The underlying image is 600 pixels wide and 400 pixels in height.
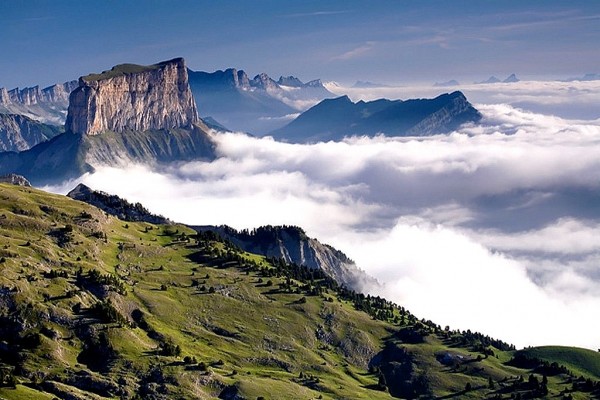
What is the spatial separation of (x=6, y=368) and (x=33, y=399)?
1044 inches

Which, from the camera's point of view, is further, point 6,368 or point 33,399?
point 6,368

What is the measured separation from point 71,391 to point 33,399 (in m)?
17.7

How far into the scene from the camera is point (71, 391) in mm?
193375

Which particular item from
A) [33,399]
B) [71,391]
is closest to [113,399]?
[71,391]

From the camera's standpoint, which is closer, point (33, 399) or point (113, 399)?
point (33, 399)

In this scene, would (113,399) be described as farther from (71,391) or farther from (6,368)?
(6,368)

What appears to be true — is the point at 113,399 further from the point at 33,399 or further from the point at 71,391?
the point at 33,399

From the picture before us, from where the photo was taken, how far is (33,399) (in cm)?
17625

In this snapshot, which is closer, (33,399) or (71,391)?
(33,399)

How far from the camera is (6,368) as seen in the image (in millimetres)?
198125
